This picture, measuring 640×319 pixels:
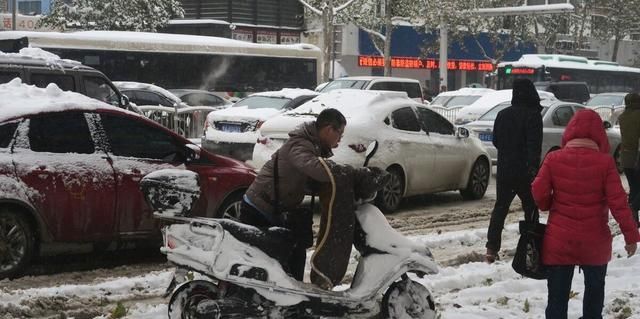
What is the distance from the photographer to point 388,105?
42.2ft

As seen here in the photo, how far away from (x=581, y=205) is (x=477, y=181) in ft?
27.8

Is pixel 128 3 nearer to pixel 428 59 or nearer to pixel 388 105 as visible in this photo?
pixel 428 59

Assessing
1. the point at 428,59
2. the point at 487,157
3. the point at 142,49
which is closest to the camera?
the point at 487,157

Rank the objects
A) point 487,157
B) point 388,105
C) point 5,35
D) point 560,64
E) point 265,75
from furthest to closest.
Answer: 1. point 560,64
2. point 265,75
3. point 5,35
4. point 487,157
5. point 388,105

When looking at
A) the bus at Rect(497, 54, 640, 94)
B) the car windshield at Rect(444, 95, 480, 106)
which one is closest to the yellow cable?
the car windshield at Rect(444, 95, 480, 106)

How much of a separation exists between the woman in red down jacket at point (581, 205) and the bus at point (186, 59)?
21.2 meters

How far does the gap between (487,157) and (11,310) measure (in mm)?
9029

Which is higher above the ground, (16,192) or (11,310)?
(16,192)

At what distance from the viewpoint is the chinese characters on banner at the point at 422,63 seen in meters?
55.3

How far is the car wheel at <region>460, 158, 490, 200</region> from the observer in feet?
46.4

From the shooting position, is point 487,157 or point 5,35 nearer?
point 487,157

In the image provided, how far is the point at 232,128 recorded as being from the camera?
16422 millimetres

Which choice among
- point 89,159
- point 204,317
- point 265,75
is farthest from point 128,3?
point 204,317

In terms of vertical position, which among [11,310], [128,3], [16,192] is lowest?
[11,310]
